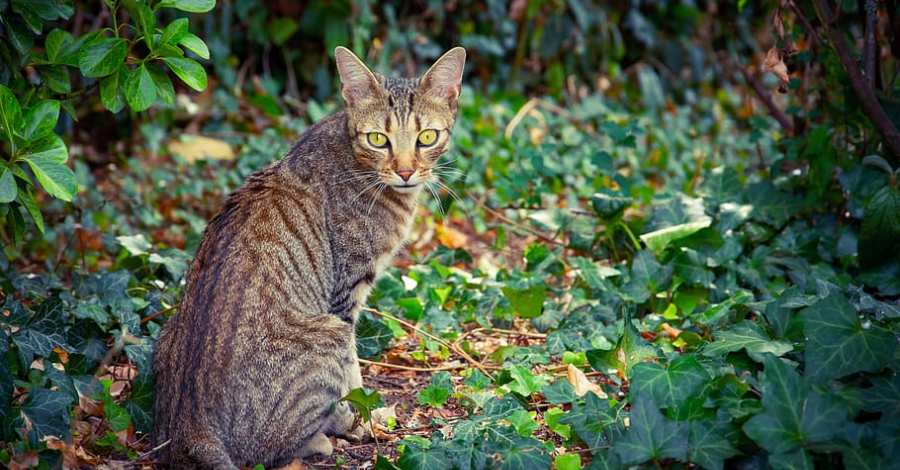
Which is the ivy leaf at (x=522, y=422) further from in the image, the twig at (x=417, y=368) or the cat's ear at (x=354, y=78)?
the cat's ear at (x=354, y=78)

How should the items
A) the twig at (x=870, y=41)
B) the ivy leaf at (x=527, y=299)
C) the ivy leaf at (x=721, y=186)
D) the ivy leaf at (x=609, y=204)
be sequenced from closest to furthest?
the twig at (x=870, y=41) → the ivy leaf at (x=527, y=299) → the ivy leaf at (x=609, y=204) → the ivy leaf at (x=721, y=186)

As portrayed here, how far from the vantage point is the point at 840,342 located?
316 centimetres

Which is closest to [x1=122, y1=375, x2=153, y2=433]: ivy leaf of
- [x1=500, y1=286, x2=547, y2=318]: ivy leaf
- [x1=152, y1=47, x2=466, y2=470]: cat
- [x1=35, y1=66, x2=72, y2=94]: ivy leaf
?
[x1=152, y1=47, x2=466, y2=470]: cat

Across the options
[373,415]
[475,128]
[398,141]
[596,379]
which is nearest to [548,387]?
[596,379]

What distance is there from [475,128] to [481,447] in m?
5.05

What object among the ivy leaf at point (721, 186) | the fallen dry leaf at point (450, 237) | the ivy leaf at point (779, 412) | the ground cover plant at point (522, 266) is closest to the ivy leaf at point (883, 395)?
the ground cover plant at point (522, 266)

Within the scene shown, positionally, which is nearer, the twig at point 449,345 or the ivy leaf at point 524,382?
the ivy leaf at point 524,382

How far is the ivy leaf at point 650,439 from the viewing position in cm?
299

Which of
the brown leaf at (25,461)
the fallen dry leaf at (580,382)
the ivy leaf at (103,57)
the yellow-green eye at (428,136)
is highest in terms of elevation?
the ivy leaf at (103,57)

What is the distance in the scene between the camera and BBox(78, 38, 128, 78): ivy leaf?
10.7 ft

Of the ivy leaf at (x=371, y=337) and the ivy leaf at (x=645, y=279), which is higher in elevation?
the ivy leaf at (x=645, y=279)

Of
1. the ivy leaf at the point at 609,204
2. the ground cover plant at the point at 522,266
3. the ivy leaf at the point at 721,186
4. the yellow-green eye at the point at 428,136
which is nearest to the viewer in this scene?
the ground cover plant at the point at 522,266

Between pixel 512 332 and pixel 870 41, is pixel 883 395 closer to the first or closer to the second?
pixel 512 332

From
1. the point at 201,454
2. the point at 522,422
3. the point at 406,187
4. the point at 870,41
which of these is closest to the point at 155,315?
the point at 201,454
